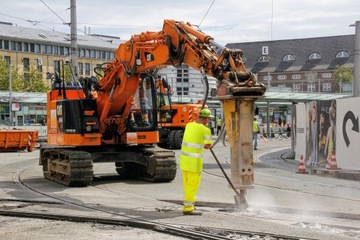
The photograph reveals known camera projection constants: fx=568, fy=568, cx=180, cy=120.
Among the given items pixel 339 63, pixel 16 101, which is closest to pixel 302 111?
pixel 16 101

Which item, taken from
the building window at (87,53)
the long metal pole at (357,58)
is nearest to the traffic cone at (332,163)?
the long metal pole at (357,58)

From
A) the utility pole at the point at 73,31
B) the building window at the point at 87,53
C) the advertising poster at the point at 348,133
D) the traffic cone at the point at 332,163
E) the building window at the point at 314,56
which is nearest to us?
the advertising poster at the point at 348,133

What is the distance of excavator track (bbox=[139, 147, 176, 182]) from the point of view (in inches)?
589

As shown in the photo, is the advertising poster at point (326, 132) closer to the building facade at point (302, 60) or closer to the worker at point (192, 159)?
the worker at point (192, 159)

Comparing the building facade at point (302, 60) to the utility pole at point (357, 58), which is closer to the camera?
the utility pole at point (357, 58)

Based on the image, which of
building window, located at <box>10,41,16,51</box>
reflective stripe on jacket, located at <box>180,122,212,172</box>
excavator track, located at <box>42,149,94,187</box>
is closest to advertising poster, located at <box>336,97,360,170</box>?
excavator track, located at <box>42,149,94,187</box>

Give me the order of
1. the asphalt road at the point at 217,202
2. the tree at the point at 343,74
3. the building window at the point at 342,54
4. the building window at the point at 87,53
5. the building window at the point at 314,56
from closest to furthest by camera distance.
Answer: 1. the asphalt road at the point at 217,202
2. the tree at the point at 343,74
3. the building window at the point at 342,54
4. the building window at the point at 87,53
5. the building window at the point at 314,56

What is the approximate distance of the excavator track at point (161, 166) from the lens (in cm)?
1497

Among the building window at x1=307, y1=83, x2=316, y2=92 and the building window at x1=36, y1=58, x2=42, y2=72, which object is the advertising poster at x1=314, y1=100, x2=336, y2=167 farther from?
the building window at x1=307, y1=83, x2=316, y2=92

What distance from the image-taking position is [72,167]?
46.0 feet

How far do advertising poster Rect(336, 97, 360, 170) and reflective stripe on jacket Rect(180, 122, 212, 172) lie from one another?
9001 millimetres

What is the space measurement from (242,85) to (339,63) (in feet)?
316

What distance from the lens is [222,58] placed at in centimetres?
1050

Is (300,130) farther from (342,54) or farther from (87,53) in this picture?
(87,53)
